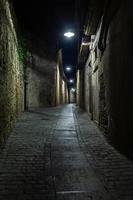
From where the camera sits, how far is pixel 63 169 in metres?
5.61

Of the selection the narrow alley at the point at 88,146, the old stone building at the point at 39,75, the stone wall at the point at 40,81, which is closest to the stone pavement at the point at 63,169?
the narrow alley at the point at 88,146

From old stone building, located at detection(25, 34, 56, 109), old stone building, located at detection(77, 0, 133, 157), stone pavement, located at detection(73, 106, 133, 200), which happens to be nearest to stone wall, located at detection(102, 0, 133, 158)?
old stone building, located at detection(77, 0, 133, 157)

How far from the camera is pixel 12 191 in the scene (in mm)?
4387

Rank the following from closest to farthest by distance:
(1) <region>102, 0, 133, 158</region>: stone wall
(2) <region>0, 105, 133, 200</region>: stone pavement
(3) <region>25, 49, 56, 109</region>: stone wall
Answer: (2) <region>0, 105, 133, 200</region>: stone pavement < (1) <region>102, 0, 133, 158</region>: stone wall < (3) <region>25, 49, 56, 109</region>: stone wall

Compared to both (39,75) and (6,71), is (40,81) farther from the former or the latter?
(6,71)

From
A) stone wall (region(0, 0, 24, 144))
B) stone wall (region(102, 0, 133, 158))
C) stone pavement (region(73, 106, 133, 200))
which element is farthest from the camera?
stone wall (region(0, 0, 24, 144))

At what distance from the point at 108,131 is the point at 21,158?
3162 millimetres

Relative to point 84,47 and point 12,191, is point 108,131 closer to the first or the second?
point 12,191

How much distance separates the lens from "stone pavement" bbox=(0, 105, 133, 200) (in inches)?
169

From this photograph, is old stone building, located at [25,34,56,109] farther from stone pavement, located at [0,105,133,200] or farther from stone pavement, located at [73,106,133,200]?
stone pavement, located at [73,106,133,200]

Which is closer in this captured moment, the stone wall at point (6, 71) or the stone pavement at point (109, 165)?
the stone pavement at point (109, 165)

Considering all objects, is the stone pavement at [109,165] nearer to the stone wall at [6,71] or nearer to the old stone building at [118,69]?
the old stone building at [118,69]

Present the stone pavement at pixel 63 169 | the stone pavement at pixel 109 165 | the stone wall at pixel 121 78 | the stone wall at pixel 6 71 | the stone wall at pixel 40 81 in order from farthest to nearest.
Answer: the stone wall at pixel 40 81 < the stone wall at pixel 6 71 < the stone wall at pixel 121 78 < the stone pavement at pixel 109 165 < the stone pavement at pixel 63 169

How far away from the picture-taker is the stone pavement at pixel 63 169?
4.30m
